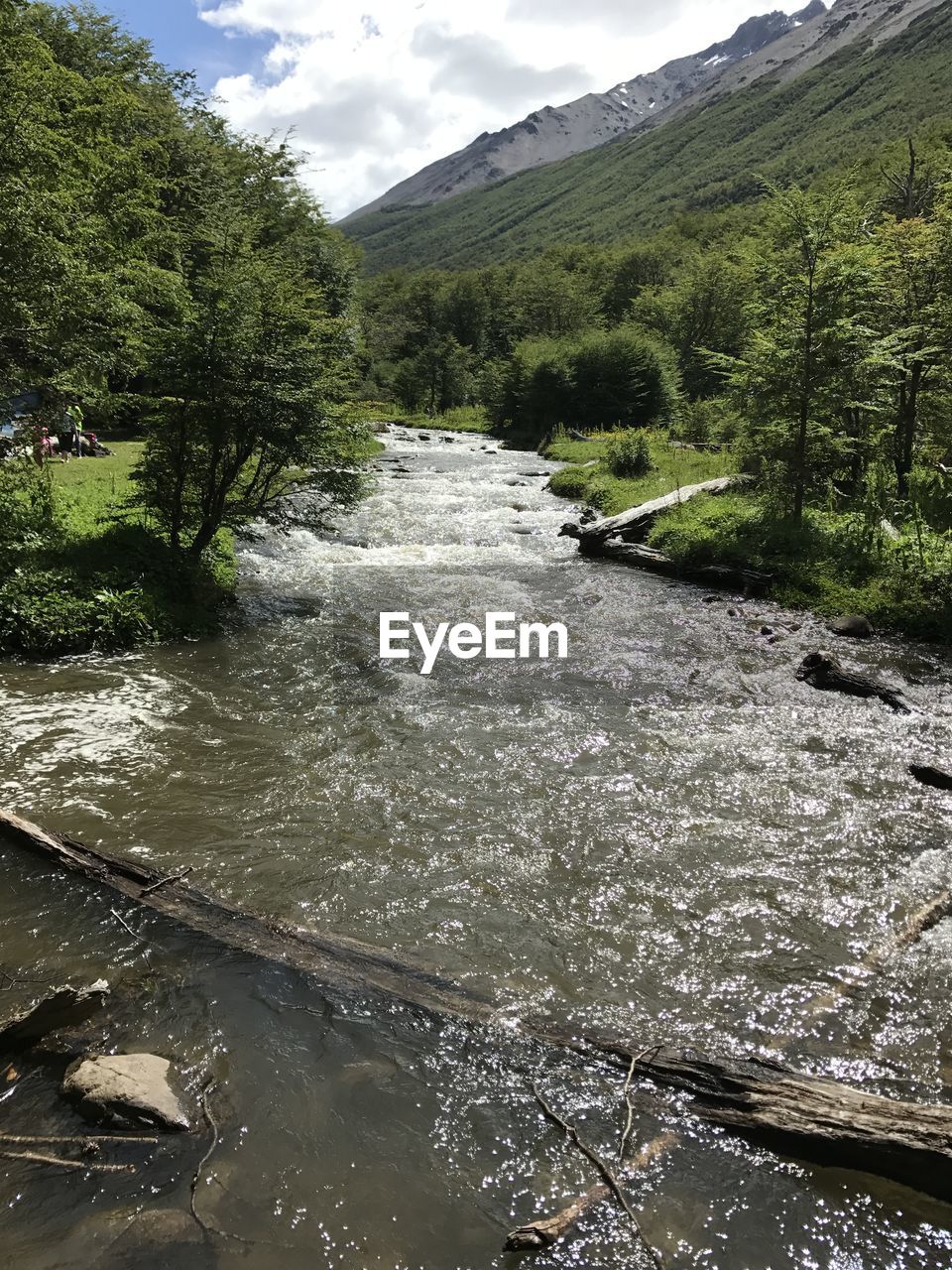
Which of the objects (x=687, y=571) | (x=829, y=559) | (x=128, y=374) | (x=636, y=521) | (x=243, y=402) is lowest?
(x=687, y=571)

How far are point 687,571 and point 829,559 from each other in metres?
3.15

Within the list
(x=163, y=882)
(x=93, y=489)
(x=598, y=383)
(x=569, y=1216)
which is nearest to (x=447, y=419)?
(x=598, y=383)

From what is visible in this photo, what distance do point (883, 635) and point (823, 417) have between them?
26.6ft

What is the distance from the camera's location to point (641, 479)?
1091 inches

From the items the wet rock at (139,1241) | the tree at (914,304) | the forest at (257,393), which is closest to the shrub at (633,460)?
the forest at (257,393)

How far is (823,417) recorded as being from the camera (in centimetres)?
1844

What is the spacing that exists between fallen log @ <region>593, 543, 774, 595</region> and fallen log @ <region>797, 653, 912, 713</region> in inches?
193

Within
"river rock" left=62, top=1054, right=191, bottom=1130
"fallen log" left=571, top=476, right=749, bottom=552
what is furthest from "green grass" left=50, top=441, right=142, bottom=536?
"fallen log" left=571, top=476, right=749, bottom=552

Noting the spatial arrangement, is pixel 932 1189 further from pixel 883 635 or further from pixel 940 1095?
pixel 883 635

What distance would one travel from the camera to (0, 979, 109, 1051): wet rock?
404 centimetres

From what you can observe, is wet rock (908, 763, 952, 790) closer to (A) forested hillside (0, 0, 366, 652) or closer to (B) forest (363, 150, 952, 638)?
(B) forest (363, 150, 952, 638)

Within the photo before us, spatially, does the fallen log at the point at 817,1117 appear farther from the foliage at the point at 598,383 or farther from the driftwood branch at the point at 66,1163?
the foliage at the point at 598,383

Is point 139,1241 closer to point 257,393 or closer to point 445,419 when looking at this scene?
point 257,393

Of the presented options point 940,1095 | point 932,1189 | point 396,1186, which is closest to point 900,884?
point 940,1095
